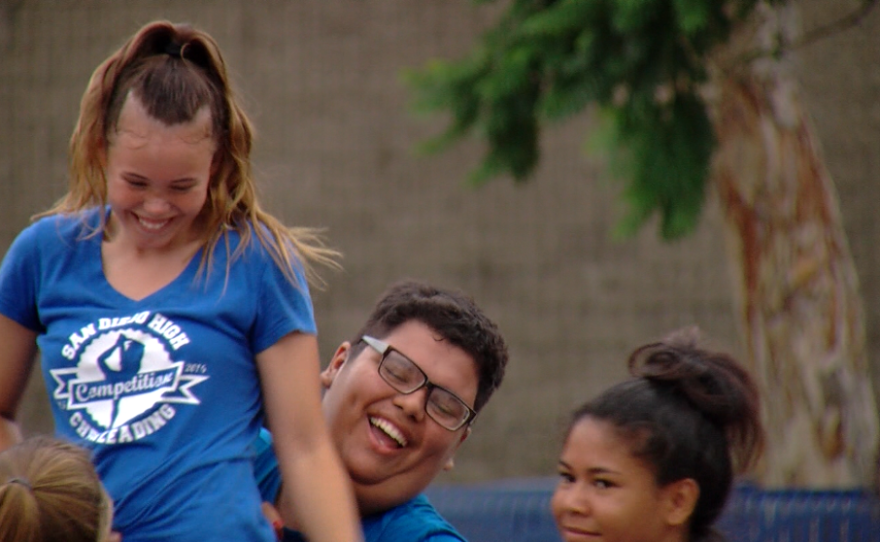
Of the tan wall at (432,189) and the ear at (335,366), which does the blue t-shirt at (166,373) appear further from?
the tan wall at (432,189)

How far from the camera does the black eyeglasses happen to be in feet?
8.30

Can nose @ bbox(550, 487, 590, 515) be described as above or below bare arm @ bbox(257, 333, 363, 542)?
below

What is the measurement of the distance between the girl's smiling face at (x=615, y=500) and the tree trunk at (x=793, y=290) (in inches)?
124

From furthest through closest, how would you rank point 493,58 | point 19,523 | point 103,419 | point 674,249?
point 674,249, point 493,58, point 103,419, point 19,523

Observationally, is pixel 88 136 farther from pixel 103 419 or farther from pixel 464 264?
pixel 464 264

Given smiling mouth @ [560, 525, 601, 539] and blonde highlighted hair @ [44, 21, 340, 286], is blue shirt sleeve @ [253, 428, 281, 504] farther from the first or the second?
smiling mouth @ [560, 525, 601, 539]

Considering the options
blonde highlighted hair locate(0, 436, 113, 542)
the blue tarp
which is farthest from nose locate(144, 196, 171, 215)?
the blue tarp

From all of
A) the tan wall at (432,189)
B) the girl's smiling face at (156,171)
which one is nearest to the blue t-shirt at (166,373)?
the girl's smiling face at (156,171)

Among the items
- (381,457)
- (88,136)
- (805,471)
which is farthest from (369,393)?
(805,471)

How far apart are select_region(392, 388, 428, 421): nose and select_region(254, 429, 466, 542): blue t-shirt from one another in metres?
0.23

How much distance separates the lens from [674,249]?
804cm

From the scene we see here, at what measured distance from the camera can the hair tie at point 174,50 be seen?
2318 mm

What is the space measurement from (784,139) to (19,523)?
4.41 m

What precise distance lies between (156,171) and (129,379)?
40 cm
